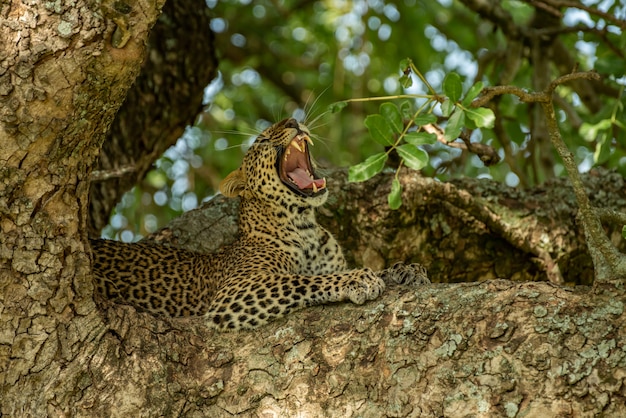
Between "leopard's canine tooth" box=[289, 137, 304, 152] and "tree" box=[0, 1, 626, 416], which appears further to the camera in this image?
"leopard's canine tooth" box=[289, 137, 304, 152]

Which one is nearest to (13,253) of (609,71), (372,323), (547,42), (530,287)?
(372,323)

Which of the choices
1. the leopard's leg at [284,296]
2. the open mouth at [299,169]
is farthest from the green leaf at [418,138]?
the open mouth at [299,169]

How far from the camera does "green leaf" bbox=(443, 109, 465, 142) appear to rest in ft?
15.2

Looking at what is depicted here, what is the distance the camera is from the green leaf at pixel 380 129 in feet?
15.8

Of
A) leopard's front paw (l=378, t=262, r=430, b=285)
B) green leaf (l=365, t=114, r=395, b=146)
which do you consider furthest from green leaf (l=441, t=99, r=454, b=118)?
leopard's front paw (l=378, t=262, r=430, b=285)

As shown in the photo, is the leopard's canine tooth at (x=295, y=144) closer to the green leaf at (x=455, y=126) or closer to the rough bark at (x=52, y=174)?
the green leaf at (x=455, y=126)

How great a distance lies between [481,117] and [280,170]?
2226 millimetres

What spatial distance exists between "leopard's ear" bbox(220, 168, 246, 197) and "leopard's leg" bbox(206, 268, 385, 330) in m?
1.48

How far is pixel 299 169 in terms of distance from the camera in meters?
6.61

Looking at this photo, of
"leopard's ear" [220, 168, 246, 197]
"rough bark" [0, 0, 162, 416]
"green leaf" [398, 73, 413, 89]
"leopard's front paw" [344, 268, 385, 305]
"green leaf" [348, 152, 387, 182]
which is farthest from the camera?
"leopard's ear" [220, 168, 246, 197]

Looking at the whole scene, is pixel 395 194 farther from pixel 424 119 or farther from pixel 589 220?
pixel 589 220

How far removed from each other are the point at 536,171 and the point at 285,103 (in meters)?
5.23

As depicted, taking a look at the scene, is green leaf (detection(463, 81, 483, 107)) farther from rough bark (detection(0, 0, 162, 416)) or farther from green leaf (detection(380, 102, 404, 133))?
rough bark (detection(0, 0, 162, 416))

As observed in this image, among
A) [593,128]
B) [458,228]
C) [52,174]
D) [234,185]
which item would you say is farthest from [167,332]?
[593,128]
